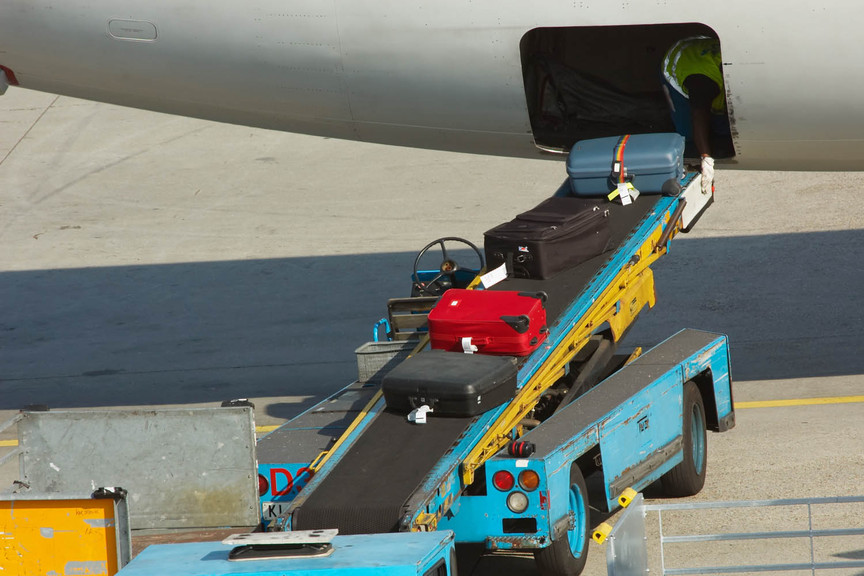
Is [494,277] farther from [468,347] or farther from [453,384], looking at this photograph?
[453,384]

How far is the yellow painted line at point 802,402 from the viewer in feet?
42.6

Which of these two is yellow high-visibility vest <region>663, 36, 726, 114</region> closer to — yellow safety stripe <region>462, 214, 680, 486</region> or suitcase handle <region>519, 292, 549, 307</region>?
yellow safety stripe <region>462, 214, 680, 486</region>

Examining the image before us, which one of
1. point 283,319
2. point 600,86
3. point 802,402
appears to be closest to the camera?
point 600,86

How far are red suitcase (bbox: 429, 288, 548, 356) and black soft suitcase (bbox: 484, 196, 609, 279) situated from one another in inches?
31.0

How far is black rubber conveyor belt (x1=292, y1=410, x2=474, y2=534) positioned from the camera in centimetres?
792

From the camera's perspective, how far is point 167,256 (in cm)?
1970

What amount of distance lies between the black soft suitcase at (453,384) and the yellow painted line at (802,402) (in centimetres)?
471

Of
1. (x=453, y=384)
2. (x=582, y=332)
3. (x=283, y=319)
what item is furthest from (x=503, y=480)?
(x=283, y=319)

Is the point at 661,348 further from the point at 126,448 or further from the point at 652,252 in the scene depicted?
the point at 126,448

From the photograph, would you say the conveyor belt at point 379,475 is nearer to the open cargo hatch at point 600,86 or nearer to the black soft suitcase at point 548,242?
the black soft suitcase at point 548,242

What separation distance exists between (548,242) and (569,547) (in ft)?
8.88

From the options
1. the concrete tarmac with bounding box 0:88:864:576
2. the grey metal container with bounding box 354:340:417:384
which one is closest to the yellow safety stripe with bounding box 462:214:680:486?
the concrete tarmac with bounding box 0:88:864:576

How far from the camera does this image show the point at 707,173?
39.0 ft

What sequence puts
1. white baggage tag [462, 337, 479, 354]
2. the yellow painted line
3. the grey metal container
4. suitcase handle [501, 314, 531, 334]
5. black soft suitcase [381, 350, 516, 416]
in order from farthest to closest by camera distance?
the yellow painted line < the grey metal container < white baggage tag [462, 337, 479, 354] < suitcase handle [501, 314, 531, 334] < black soft suitcase [381, 350, 516, 416]
